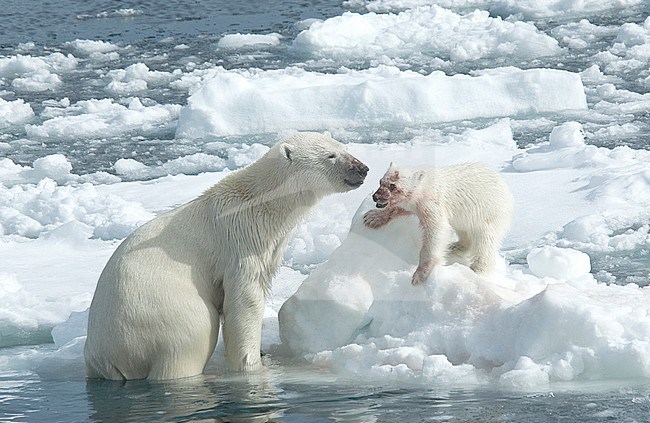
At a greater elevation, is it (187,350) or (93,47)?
(93,47)

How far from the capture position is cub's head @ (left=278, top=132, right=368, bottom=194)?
5.22 meters

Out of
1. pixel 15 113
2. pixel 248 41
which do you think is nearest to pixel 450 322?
pixel 15 113

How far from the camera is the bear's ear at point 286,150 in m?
5.28

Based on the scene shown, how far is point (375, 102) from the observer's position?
1102 centimetres

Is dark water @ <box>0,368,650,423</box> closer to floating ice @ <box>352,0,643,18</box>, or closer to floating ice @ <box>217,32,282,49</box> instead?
floating ice @ <box>217,32,282,49</box>

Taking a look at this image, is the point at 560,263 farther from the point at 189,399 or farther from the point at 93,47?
the point at 93,47

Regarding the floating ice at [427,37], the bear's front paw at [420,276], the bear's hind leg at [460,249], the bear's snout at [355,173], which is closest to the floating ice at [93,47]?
the floating ice at [427,37]

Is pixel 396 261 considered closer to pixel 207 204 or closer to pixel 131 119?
pixel 207 204

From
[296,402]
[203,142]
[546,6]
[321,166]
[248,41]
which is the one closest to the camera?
[296,402]

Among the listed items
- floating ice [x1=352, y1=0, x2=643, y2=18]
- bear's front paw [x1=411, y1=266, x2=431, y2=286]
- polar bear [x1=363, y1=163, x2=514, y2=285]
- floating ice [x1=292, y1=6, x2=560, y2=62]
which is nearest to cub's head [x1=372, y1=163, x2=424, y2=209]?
polar bear [x1=363, y1=163, x2=514, y2=285]

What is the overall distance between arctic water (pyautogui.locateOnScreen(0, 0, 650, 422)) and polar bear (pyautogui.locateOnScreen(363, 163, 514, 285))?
31.1 inches

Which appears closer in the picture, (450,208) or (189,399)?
(189,399)

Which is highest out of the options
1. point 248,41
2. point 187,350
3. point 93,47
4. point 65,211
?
point 93,47

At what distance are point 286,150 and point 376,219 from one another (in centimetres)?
57
